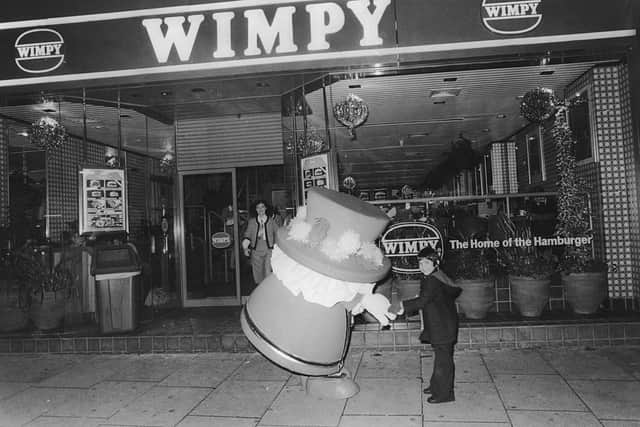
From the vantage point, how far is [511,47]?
4.62 metres

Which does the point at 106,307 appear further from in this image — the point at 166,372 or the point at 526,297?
the point at 526,297

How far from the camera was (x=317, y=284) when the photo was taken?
2.98m

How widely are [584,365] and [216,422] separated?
3.95m

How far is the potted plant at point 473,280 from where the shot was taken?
20.8ft

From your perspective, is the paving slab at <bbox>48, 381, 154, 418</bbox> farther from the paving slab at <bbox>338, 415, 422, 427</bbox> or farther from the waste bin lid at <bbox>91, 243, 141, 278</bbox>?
the paving slab at <bbox>338, 415, 422, 427</bbox>

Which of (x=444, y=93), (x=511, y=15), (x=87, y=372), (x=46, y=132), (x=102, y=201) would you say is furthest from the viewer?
(x=444, y=93)

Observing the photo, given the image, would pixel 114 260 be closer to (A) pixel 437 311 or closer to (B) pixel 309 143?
(B) pixel 309 143

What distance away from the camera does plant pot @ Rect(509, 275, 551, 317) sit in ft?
20.6

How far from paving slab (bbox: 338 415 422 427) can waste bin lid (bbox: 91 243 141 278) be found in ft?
13.1

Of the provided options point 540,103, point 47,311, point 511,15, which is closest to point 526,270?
point 540,103

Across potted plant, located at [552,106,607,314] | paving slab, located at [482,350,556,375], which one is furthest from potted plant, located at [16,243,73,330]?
potted plant, located at [552,106,607,314]

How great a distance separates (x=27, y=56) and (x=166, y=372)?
382 centimetres

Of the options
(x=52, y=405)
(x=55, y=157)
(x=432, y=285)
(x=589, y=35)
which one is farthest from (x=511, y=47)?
(x=55, y=157)

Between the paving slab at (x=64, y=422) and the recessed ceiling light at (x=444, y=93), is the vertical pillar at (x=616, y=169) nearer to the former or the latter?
the recessed ceiling light at (x=444, y=93)
